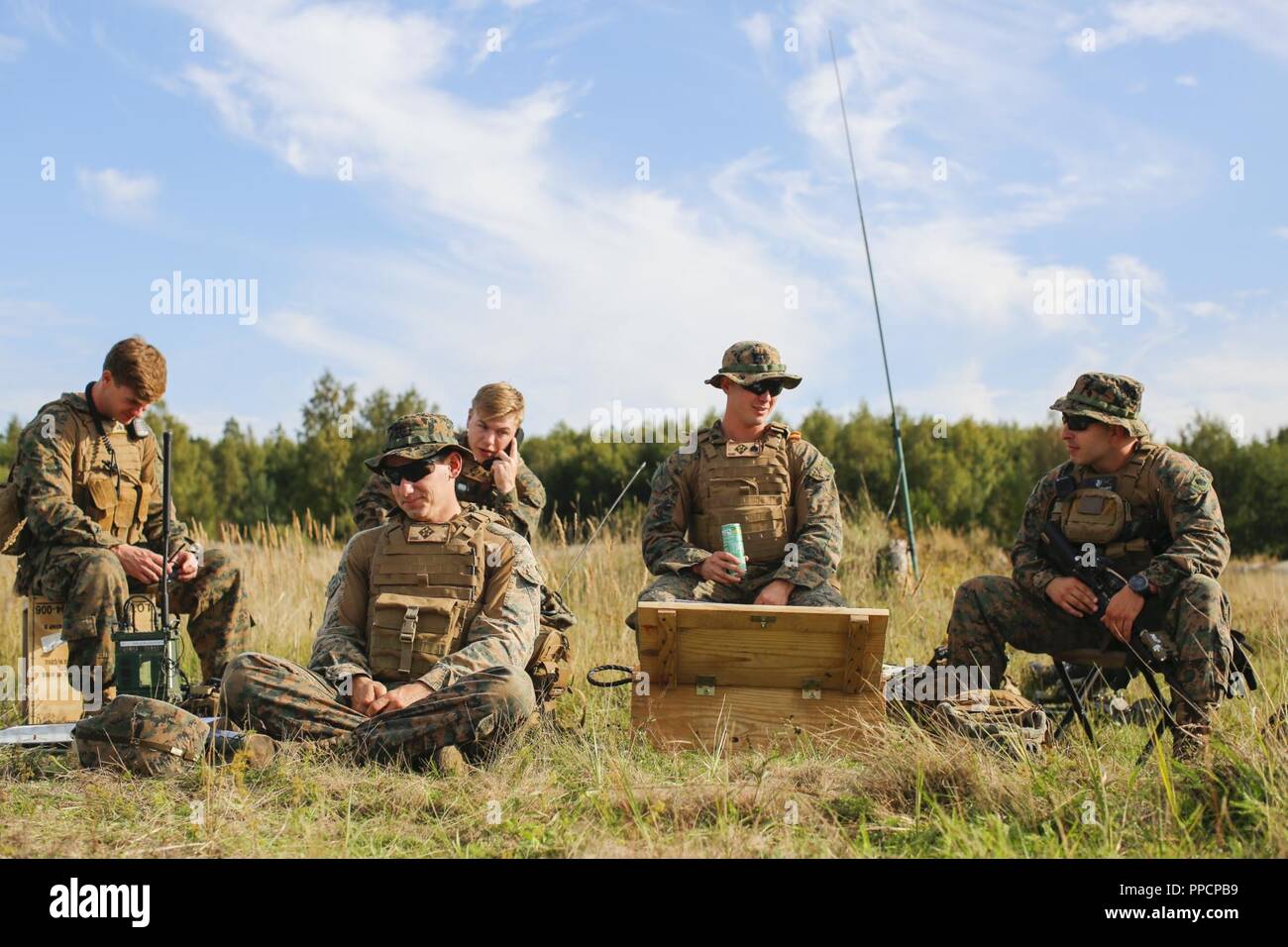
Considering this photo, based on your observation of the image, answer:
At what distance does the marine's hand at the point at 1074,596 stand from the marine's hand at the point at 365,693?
3207 mm

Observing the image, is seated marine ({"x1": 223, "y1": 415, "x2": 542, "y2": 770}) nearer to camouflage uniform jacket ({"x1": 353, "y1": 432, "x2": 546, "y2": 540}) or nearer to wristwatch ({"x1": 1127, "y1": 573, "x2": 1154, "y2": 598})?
camouflage uniform jacket ({"x1": 353, "y1": 432, "x2": 546, "y2": 540})

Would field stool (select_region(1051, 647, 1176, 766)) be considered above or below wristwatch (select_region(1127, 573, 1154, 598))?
below

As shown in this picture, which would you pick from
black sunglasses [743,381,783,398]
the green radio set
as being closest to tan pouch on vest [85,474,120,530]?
the green radio set

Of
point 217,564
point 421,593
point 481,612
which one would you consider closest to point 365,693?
point 421,593

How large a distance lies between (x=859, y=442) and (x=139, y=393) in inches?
537

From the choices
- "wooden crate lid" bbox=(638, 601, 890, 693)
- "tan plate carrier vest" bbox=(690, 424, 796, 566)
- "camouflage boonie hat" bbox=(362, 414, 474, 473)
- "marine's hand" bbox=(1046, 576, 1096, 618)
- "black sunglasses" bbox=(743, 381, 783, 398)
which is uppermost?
"black sunglasses" bbox=(743, 381, 783, 398)

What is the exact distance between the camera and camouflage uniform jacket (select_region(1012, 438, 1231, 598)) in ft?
17.2

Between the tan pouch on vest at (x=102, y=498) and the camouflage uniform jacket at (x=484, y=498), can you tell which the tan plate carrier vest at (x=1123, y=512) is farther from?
the tan pouch on vest at (x=102, y=498)

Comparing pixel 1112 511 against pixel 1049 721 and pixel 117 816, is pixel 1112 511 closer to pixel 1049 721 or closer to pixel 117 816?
pixel 1049 721

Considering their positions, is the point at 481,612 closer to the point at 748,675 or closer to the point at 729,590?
the point at 748,675

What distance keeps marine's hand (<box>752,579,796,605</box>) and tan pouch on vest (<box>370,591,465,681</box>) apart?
5.01 ft

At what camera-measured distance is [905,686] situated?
5.38 m

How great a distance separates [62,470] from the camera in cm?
622

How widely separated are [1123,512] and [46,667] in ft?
18.6
